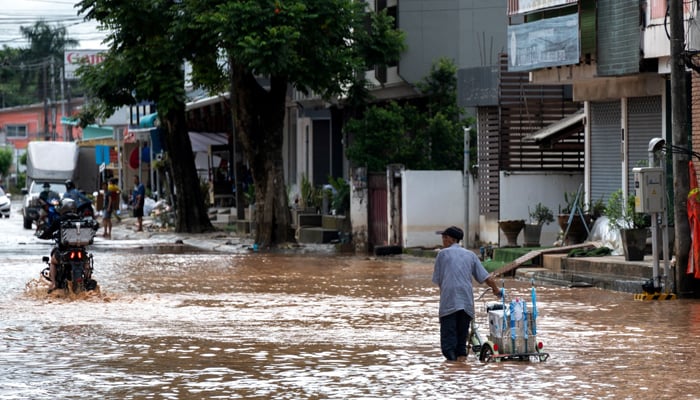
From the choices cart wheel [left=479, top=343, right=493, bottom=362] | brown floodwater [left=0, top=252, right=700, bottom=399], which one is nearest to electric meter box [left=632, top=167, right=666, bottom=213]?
brown floodwater [left=0, top=252, right=700, bottom=399]

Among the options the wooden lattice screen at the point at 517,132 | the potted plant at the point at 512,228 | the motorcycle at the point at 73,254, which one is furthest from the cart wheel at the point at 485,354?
the wooden lattice screen at the point at 517,132

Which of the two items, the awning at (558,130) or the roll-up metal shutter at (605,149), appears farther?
the awning at (558,130)

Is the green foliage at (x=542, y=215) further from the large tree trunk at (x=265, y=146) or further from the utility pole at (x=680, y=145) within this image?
the large tree trunk at (x=265, y=146)

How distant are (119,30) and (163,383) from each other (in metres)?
27.8

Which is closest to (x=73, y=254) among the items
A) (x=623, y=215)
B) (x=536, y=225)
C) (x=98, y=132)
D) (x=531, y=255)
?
(x=531, y=255)

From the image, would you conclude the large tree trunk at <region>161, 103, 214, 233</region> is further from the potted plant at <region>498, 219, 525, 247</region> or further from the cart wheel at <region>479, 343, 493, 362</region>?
the cart wheel at <region>479, 343, 493, 362</region>

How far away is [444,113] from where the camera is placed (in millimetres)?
34375

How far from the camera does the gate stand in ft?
108

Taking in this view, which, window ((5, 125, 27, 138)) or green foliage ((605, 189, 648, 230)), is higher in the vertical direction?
window ((5, 125, 27, 138))

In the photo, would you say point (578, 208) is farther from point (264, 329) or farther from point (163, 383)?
point (163, 383)

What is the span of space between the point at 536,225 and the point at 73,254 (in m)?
11.3

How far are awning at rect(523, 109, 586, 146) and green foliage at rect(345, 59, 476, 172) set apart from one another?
2.80 meters

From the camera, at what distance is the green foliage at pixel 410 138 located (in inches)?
1307

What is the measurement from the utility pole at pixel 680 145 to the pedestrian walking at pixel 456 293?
7.56 m
